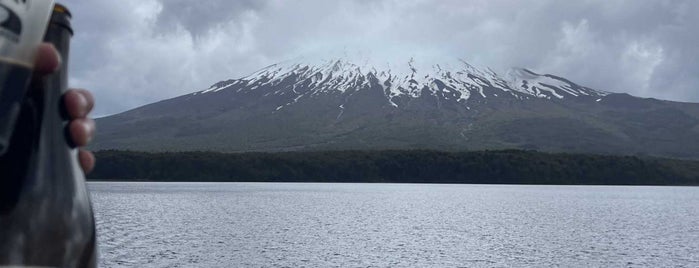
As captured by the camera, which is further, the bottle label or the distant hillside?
the distant hillside

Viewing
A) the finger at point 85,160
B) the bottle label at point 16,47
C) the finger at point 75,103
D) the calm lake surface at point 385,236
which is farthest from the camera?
the calm lake surface at point 385,236

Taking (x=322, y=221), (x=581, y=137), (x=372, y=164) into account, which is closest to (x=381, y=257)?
(x=322, y=221)

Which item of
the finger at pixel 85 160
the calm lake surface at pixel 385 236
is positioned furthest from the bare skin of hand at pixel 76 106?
the calm lake surface at pixel 385 236

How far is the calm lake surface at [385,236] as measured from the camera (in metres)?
36.8

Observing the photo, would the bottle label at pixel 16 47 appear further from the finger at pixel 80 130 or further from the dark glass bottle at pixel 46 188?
the finger at pixel 80 130

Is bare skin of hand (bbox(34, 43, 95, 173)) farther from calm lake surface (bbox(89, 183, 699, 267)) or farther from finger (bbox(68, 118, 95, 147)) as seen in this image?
calm lake surface (bbox(89, 183, 699, 267))

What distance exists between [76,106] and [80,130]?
0.15 ft

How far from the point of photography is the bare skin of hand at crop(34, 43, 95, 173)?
5.05 ft

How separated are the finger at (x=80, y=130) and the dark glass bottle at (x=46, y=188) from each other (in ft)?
0.05

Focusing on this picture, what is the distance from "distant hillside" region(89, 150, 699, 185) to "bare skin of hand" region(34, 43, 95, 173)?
411 feet

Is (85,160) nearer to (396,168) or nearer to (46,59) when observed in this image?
(46,59)

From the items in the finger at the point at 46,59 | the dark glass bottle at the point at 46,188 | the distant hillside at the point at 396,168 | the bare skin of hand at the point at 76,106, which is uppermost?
the distant hillside at the point at 396,168

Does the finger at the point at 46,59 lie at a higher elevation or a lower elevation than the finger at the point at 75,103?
higher

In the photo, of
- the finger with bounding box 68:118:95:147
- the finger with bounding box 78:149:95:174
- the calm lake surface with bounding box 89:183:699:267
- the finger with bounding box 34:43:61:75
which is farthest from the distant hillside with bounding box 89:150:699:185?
the finger with bounding box 34:43:61:75
